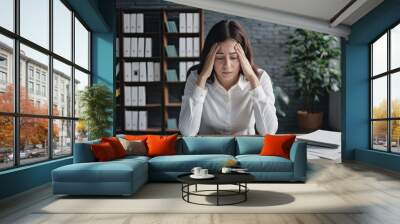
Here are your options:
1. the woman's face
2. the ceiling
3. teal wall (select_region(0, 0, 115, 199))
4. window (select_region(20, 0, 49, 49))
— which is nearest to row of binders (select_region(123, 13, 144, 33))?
teal wall (select_region(0, 0, 115, 199))

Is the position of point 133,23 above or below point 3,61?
above

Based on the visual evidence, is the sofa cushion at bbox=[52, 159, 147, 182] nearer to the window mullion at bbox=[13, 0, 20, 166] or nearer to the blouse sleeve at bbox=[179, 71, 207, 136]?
the window mullion at bbox=[13, 0, 20, 166]

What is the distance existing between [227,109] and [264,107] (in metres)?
0.69

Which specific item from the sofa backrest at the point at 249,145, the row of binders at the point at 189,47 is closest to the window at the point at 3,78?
the sofa backrest at the point at 249,145

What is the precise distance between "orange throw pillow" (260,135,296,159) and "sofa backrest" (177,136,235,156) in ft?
1.76

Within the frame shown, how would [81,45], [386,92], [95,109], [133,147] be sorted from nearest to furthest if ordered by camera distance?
[133,147], [95,109], [81,45], [386,92]

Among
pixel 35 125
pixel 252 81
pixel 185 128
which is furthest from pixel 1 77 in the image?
pixel 252 81

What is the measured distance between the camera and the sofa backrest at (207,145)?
618cm

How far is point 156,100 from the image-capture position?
8.16 metres

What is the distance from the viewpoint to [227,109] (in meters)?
7.63

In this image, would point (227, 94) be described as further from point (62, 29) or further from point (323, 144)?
point (62, 29)

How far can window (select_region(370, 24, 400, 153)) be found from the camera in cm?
710

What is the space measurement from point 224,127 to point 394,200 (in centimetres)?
374

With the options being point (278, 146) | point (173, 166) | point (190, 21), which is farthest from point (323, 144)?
point (173, 166)
